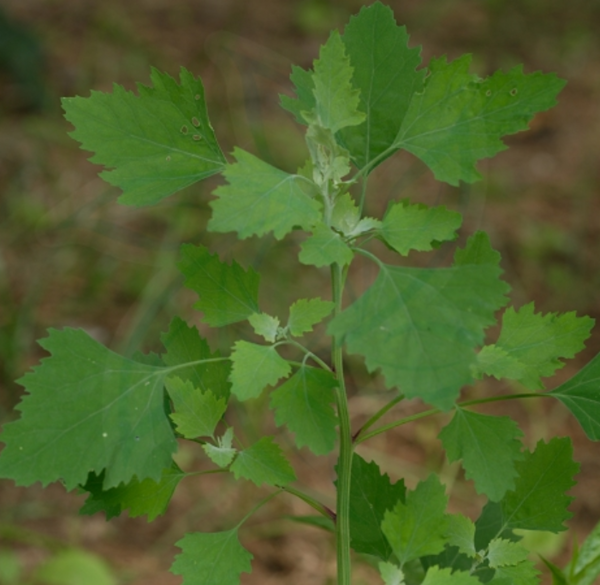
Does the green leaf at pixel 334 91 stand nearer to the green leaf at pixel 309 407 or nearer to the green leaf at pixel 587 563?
the green leaf at pixel 309 407

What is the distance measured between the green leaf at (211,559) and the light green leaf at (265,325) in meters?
0.19

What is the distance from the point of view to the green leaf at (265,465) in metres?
0.73

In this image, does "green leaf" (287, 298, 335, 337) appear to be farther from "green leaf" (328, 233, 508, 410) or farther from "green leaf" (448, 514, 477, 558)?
"green leaf" (448, 514, 477, 558)

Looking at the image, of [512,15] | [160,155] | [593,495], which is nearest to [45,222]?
[593,495]

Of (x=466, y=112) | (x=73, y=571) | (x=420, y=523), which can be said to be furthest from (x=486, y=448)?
(x=73, y=571)

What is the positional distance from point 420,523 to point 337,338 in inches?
7.6

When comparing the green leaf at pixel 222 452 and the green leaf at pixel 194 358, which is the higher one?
the green leaf at pixel 194 358

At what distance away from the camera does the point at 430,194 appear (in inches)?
124

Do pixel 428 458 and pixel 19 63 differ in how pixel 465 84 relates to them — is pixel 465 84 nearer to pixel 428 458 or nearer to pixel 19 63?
pixel 428 458

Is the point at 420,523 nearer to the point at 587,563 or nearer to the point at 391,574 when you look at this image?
the point at 391,574

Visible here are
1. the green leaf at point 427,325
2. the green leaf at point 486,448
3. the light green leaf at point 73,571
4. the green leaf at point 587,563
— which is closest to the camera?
the green leaf at point 427,325

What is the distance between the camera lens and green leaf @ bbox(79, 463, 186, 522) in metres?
0.77

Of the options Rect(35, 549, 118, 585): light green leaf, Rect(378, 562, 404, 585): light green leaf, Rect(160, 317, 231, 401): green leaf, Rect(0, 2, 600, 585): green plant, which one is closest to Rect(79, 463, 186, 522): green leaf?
Rect(0, 2, 600, 585): green plant

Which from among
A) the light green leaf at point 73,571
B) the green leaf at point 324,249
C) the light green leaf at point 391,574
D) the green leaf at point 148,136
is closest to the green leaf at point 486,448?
the light green leaf at point 391,574
